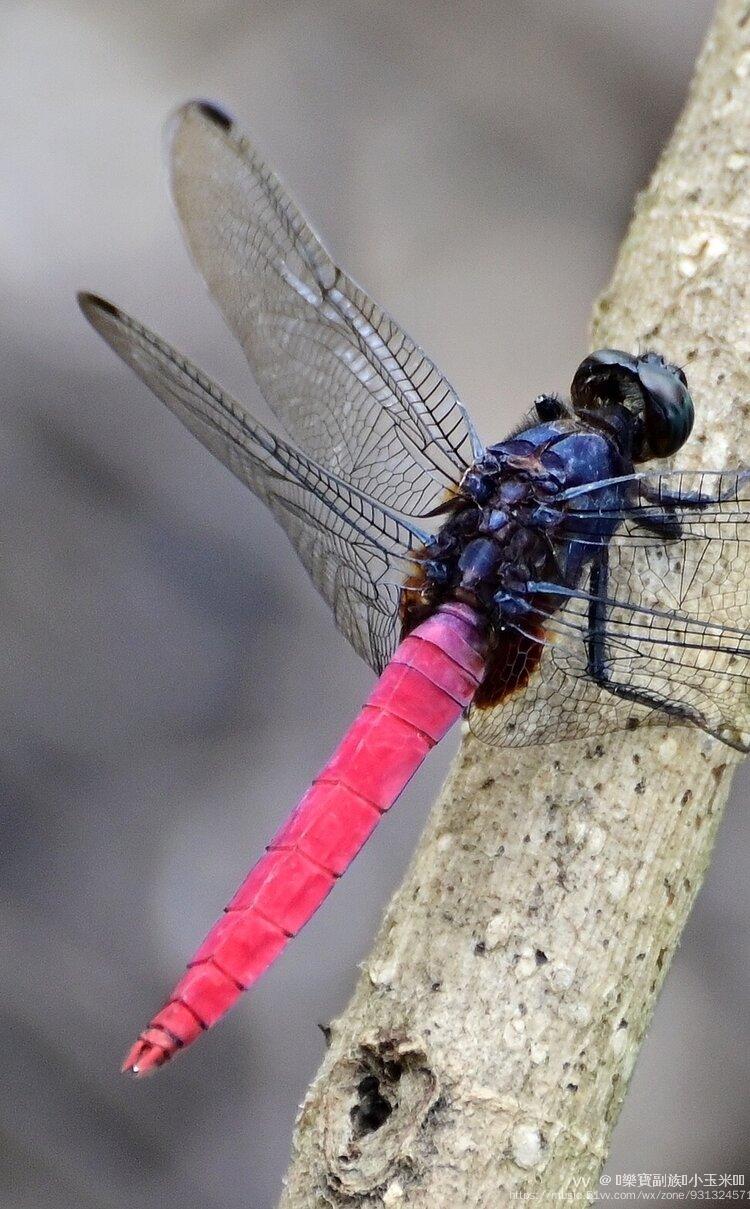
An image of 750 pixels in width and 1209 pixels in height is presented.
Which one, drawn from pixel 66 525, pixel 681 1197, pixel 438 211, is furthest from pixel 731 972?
pixel 438 211

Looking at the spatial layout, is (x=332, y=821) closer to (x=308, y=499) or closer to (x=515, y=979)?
(x=515, y=979)

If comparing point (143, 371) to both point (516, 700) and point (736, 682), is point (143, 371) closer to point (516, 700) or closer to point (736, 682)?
point (516, 700)

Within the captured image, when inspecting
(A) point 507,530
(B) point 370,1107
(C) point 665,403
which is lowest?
(B) point 370,1107

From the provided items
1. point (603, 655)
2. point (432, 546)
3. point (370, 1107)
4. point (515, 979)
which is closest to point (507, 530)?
point (432, 546)

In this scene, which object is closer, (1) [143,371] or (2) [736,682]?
(2) [736,682]

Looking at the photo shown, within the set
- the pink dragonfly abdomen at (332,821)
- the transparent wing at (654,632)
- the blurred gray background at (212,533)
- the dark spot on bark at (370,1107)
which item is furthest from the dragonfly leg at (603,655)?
the blurred gray background at (212,533)

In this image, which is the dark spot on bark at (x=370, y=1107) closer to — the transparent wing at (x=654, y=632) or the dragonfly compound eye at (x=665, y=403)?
the transparent wing at (x=654, y=632)
